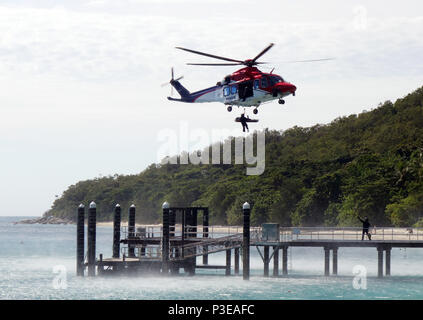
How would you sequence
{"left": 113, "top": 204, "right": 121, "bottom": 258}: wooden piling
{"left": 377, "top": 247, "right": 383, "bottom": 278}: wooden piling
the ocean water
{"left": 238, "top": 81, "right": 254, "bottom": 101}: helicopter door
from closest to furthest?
the ocean water, {"left": 238, "top": 81, "right": 254, "bottom": 101}: helicopter door, {"left": 377, "top": 247, "right": 383, "bottom": 278}: wooden piling, {"left": 113, "top": 204, "right": 121, "bottom": 258}: wooden piling

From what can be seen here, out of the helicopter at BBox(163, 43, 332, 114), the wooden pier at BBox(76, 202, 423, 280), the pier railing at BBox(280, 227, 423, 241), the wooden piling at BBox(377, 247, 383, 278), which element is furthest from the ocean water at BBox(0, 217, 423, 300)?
the helicopter at BBox(163, 43, 332, 114)

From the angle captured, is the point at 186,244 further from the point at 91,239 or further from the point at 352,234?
the point at 352,234

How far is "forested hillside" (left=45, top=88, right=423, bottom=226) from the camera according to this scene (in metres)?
125

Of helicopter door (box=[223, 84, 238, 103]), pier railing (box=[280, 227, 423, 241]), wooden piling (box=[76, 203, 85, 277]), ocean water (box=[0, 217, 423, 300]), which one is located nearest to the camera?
ocean water (box=[0, 217, 423, 300])

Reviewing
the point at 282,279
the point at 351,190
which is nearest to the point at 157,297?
the point at 282,279

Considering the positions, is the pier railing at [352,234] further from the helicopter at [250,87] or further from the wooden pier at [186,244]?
the helicopter at [250,87]

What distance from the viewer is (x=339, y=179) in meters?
143

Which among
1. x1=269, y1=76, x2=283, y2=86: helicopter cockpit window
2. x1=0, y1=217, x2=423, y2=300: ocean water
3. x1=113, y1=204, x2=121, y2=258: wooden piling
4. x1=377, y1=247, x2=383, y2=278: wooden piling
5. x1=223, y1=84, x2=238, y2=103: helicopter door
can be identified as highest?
x1=269, y1=76, x2=283, y2=86: helicopter cockpit window

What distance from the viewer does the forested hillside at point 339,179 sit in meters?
125

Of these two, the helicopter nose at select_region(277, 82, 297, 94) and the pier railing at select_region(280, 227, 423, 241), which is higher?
the helicopter nose at select_region(277, 82, 297, 94)

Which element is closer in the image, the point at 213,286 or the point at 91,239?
the point at 213,286

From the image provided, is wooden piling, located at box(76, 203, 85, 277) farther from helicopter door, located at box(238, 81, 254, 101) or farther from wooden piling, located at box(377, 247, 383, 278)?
wooden piling, located at box(377, 247, 383, 278)

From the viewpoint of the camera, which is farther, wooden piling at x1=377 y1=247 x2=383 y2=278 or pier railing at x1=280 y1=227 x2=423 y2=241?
wooden piling at x1=377 y1=247 x2=383 y2=278

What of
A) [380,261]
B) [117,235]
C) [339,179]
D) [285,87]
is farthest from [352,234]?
[339,179]
